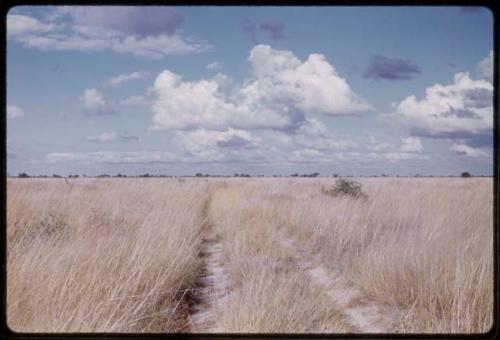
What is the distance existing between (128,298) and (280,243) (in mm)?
3287

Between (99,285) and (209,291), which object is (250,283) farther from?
(99,285)

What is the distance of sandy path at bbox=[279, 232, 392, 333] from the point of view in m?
3.74

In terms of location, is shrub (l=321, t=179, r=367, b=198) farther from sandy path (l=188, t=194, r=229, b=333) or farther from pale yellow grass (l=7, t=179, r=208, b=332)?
pale yellow grass (l=7, t=179, r=208, b=332)

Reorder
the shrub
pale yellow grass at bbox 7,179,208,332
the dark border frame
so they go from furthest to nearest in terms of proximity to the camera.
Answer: the shrub → pale yellow grass at bbox 7,179,208,332 → the dark border frame

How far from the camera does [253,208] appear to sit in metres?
10.5

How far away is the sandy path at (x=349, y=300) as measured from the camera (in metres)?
3.74

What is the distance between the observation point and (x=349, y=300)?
13.9ft

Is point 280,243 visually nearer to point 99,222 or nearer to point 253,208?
point 99,222

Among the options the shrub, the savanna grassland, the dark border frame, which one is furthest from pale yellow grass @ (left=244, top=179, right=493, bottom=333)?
the shrub

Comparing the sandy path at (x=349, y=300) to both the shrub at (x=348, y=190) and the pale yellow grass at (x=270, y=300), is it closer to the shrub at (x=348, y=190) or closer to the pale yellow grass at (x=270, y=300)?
the pale yellow grass at (x=270, y=300)

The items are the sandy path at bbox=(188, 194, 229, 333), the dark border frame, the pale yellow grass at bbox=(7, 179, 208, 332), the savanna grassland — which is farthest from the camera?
the sandy path at bbox=(188, 194, 229, 333)
